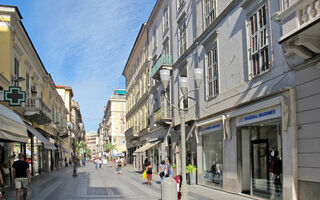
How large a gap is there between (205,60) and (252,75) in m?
4.93

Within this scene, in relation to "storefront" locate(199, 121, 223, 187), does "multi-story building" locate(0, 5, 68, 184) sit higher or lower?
higher

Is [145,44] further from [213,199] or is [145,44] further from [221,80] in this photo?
[213,199]

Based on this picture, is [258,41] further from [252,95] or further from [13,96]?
[13,96]

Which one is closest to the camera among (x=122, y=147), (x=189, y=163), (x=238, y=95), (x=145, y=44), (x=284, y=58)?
(x=284, y=58)

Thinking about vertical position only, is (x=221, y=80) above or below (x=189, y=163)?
above

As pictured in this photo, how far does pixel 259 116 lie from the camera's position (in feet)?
39.8

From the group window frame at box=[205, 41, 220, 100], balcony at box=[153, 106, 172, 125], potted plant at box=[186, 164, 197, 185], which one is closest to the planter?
potted plant at box=[186, 164, 197, 185]

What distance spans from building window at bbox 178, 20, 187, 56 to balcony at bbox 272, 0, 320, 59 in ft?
39.3

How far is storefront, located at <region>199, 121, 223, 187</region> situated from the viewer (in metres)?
15.9

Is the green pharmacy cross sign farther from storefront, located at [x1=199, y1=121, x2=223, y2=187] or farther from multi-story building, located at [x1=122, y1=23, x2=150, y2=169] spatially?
multi-story building, located at [x1=122, y1=23, x2=150, y2=169]

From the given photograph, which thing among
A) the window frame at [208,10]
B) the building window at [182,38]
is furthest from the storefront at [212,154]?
the building window at [182,38]

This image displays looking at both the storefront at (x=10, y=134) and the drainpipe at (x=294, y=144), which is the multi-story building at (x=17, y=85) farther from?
the drainpipe at (x=294, y=144)

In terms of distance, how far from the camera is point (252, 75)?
12883mm

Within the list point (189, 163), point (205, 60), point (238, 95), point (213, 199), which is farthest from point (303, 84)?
point (189, 163)
